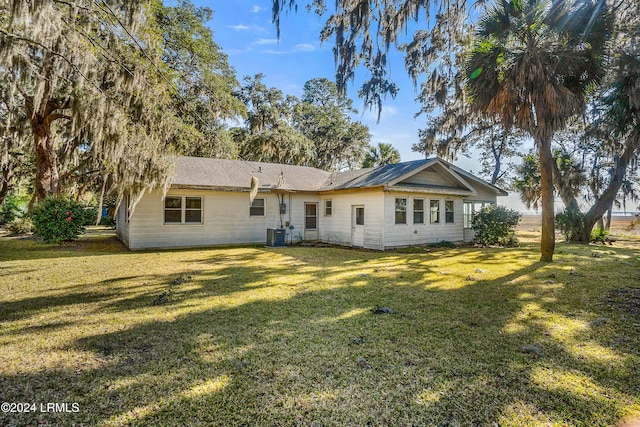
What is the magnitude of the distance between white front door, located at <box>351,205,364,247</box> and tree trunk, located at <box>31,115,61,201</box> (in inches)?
506

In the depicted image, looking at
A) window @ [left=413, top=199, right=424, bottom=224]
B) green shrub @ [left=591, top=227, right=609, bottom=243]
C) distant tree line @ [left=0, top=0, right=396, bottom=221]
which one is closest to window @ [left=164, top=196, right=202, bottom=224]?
distant tree line @ [left=0, top=0, right=396, bottom=221]

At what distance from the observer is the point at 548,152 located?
8.74m

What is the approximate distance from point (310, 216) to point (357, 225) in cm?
290

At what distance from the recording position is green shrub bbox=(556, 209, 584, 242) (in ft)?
51.5

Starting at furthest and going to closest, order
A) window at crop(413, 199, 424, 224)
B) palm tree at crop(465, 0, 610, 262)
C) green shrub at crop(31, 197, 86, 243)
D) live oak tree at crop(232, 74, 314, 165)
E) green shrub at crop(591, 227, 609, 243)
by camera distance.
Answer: live oak tree at crop(232, 74, 314, 165), green shrub at crop(591, 227, 609, 243), window at crop(413, 199, 424, 224), green shrub at crop(31, 197, 86, 243), palm tree at crop(465, 0, 610, 262)

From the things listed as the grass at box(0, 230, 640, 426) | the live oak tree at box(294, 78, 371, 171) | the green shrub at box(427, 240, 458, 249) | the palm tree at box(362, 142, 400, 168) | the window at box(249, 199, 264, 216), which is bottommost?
the grass at box(0, 230, 640, 426)

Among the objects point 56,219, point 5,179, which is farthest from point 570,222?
point 5,179

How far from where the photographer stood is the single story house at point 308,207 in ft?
40.3

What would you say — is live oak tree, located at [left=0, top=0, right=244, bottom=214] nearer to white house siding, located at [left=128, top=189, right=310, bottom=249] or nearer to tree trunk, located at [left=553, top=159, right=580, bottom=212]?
white house siding, located at [left=128, top=189, right=310, bottom=249]

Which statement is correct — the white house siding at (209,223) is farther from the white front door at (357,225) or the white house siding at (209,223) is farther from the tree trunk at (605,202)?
the tree trunk at (605,202)

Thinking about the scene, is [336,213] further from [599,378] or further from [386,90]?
[599,378]

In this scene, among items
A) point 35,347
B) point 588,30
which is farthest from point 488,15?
point 35,347

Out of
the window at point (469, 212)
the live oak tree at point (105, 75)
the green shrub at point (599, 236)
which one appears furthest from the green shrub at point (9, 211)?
the green shrub at point (599, 236)

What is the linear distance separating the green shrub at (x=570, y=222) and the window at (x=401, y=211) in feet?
30.6
